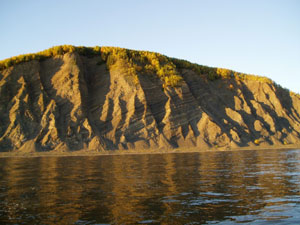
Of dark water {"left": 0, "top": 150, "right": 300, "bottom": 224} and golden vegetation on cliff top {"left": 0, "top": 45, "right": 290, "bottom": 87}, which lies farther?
golden vegetation on cliff top {"left": 0, "top": 45, "right": 290, "bottom": 87}

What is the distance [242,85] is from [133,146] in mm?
38165

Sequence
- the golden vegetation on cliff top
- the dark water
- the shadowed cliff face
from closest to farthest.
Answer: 1. the dark water
2. the shadowed cliff face
3. the golden vegetation on cliff top

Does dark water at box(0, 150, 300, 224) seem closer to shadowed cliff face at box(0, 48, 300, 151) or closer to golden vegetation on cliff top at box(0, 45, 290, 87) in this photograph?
shadowed cliff face at box(0, 48, 300, 151)

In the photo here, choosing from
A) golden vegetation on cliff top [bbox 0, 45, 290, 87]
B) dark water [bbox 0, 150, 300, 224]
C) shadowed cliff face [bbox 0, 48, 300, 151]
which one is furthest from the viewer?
golden vegetation on cliff top [bbox 0, 45, 290, 87]

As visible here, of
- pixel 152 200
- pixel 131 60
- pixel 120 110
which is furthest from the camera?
pixel 131 60

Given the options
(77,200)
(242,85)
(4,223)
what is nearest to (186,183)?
(77,200)

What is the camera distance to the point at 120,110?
5447cm

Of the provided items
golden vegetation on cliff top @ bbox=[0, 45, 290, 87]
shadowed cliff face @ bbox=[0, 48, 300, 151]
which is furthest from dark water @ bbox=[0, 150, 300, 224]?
golden vegetation on cliff top @ bbox=[0, 45, 290, 87]

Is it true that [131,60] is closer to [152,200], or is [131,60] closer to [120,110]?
[120,110]

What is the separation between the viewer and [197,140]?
54.1 meters

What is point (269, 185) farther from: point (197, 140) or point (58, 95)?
point (58, 95)

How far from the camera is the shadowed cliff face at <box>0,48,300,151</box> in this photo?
49.1 metres

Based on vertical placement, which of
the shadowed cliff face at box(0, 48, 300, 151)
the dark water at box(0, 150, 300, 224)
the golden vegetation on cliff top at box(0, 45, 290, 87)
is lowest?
the dark water at box(0, 150, 300, 224)

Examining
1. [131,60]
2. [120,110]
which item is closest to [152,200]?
[120,110]
